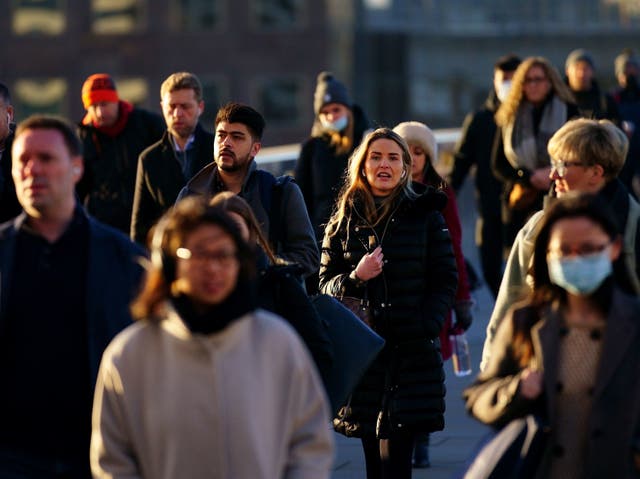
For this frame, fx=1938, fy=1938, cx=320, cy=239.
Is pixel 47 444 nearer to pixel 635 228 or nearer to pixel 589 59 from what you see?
pixel 635 228

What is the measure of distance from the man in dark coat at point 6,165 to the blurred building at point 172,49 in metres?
63.5

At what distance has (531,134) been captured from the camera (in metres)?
Result: 11.3

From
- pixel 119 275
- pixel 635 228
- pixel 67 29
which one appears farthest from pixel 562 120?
pixel 67 29

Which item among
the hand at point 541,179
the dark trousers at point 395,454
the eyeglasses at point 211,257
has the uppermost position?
the eyeglasses at point 211,257

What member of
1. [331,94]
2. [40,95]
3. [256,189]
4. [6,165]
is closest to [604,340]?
[256,189]

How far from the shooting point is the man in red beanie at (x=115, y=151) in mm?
11273

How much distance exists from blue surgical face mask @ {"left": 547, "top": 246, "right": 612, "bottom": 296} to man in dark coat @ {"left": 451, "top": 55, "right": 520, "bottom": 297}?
25.3 ft

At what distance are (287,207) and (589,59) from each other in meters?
6.44

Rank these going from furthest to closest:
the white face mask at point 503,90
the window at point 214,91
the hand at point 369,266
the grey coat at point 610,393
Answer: the window at point 214,91 < the white face mask at point 503,90 < the hand at point 369,266 < the grey coat at point 610,393

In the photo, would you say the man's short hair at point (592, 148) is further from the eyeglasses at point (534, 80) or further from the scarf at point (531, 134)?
the eyeglasses at point (534, 80)

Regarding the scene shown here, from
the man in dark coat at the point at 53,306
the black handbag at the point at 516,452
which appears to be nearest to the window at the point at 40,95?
the man in dark coat at the point at 53,306

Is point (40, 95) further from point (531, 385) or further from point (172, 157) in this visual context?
point (531, 385)

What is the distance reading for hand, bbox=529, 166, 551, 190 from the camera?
10.9m

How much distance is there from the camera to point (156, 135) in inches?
443
